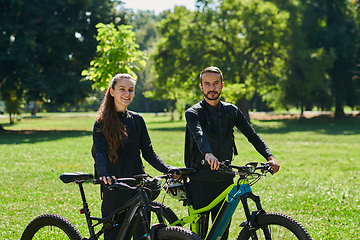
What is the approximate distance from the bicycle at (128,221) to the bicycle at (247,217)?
30cm

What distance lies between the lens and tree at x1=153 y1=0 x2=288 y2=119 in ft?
102

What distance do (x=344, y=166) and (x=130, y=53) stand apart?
7.20 meters

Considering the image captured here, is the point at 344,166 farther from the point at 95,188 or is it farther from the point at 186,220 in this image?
the point at 186,220

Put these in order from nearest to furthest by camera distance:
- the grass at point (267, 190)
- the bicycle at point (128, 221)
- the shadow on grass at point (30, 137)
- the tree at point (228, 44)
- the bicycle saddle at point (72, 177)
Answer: the bicycle at point (128, 221)
the bicycle saddle at point (72, 177)
the grass at point (267, 190)
the shadow on grass at point (30, 137)
the tree at point (228, 44)

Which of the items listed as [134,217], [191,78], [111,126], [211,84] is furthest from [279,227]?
[191,78]

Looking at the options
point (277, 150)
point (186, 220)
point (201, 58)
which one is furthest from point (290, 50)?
point (186, 220)

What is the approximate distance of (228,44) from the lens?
1287 inches

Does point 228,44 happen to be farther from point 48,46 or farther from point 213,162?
point 213,162

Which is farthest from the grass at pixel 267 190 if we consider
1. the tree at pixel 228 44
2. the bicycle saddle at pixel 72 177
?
the tree at pixel 228 44

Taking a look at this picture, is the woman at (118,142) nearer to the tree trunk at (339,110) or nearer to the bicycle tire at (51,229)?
the bicycle tire at (51,229)

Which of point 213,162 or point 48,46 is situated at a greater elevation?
point 48,46

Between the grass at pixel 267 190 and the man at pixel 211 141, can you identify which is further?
the grass at pixel 267 190

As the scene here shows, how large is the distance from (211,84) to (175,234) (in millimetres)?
1366

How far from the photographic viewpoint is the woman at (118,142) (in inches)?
124
